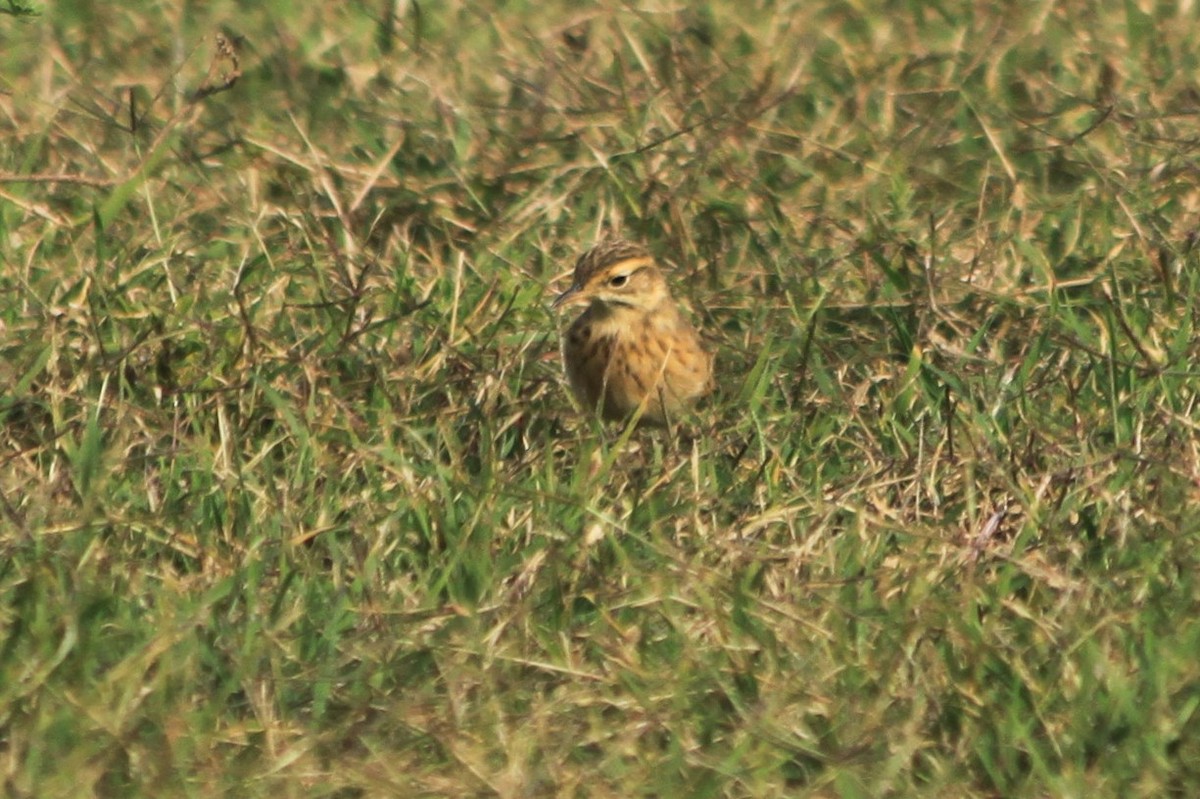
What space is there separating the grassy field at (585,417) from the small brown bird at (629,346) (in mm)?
140

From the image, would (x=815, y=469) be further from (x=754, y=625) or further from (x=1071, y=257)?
(x=1071, y=257)

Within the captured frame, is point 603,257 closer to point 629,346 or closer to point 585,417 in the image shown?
point 629,346

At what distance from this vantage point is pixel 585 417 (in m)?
6.99

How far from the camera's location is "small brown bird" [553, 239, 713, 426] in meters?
6.95

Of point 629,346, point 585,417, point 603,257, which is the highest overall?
point 603,257

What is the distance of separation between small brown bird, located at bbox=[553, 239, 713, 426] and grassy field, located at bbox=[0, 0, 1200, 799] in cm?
14

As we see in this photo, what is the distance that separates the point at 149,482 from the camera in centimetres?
614

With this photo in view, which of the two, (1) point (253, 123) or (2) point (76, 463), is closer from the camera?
(2) point (76, 463)

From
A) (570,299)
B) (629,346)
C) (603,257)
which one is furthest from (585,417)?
(603,257)

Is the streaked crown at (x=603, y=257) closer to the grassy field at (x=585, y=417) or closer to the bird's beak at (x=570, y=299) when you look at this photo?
the bird's beak at (x=570, y=299)

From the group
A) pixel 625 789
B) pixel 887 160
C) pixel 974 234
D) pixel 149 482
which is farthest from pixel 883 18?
pixel 625 789

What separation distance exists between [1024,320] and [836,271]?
0.68 metres

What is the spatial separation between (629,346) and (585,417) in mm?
237

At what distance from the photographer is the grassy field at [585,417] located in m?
5.00
